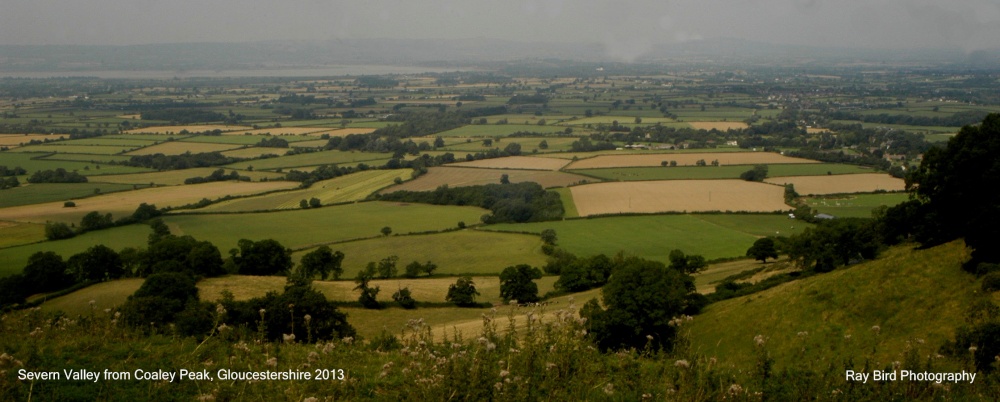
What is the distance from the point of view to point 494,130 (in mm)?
102625

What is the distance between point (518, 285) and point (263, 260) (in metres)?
13.6

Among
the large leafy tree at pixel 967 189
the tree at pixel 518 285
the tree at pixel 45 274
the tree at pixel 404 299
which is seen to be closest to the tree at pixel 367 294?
the tree at pixel 404 299

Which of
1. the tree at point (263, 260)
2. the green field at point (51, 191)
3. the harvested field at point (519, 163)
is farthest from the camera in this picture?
the harvested field at point (519, 163)

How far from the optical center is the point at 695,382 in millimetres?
6777

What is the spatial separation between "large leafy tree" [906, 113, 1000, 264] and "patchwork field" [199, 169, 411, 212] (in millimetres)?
42139

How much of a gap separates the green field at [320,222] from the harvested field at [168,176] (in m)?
15.7

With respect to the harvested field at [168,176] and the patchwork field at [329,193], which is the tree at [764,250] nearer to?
the patchwork field at [329,193]

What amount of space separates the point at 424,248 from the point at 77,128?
76234mm

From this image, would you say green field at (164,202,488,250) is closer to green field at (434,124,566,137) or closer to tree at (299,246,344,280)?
tree at (299,246,344,280)

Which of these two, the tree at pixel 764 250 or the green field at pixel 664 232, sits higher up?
the tree at pixel 764 250

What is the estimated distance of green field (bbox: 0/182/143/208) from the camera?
48.5 meters

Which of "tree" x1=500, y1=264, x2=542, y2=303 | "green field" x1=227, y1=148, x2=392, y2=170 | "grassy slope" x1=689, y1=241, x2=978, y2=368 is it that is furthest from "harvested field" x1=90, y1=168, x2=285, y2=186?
"grassy slope" x1=689, y1=241, x2=978, y2=368

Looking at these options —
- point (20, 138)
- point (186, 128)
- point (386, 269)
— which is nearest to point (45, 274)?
point (386, 269)

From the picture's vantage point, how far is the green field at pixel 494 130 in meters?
98.4
